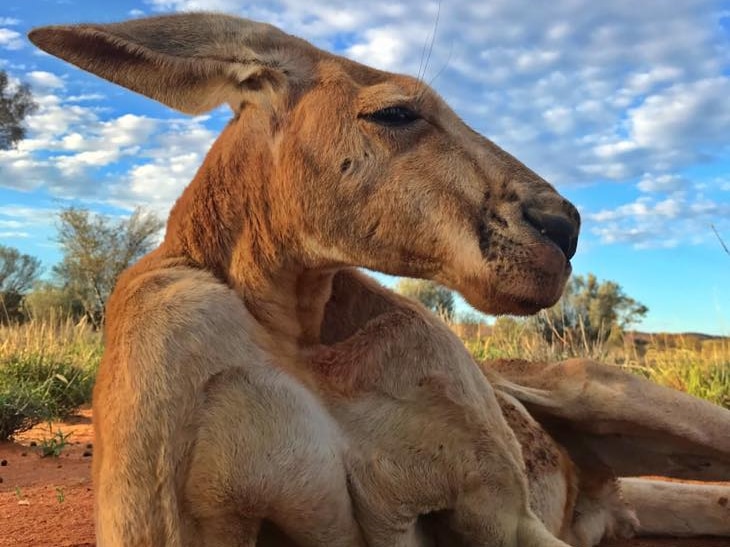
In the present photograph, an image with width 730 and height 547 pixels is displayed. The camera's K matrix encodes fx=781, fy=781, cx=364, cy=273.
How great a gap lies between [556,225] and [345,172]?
72 cm

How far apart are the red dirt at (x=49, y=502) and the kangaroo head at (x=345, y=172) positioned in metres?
2.60

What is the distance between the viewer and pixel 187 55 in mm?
2781

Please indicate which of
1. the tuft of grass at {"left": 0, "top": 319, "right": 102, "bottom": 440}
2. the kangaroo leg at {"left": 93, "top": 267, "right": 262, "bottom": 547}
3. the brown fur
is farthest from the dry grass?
the kangaroo leg at {"left": 93, "top": 267, "right": 262, "bottom": 547}

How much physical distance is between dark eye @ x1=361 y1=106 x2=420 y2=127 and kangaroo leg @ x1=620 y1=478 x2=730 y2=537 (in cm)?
301

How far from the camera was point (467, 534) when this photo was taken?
9.06ft

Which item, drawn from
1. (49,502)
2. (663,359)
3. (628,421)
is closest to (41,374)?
(49,502)

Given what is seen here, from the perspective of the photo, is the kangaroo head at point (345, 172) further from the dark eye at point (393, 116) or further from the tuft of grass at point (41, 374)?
the tuft of grass at point (41, 374)

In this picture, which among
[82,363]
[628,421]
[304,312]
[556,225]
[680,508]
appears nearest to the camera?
[556,225]

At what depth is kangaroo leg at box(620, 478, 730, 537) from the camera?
4.55 metres

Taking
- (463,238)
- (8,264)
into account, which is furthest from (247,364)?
(8,264)

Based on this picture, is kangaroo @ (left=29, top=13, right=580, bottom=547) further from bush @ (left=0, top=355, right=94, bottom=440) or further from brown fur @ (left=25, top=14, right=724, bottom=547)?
bush @ (left=0, top=355, right=94, bottom=440)

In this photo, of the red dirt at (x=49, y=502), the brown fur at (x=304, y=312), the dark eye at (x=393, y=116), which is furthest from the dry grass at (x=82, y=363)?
the dark eye at (x=393, y=116)

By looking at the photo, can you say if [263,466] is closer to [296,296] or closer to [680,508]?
[296,296]

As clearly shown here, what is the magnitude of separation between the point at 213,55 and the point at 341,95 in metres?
0.49
